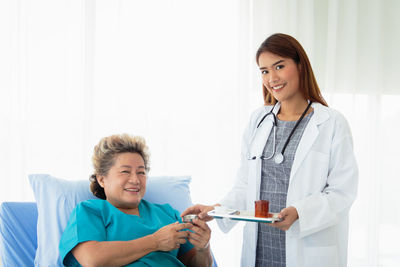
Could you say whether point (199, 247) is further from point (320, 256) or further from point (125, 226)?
point (320, 256)

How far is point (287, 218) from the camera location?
1.52m

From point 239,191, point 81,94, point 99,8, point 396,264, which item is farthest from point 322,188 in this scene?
point 396,264

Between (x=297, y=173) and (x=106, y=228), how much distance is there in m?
0.84

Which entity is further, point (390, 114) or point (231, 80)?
point (390, 114)

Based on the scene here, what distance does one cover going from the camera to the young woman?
5.34ft

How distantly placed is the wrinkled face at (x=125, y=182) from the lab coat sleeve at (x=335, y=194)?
69cm

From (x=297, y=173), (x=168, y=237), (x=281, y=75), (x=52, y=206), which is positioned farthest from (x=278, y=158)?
(x=52, y=206)

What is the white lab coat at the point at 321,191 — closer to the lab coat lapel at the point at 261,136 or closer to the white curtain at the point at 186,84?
the lab coat lapel at the point at 261,136

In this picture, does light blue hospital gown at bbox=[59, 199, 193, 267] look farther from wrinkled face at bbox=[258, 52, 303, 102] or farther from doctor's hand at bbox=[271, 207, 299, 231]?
wrinkled face at bbox=[258, 52, 303, 102]

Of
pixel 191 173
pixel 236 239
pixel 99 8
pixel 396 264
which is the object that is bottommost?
pixel 396 264

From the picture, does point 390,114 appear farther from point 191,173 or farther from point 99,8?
point 99,8

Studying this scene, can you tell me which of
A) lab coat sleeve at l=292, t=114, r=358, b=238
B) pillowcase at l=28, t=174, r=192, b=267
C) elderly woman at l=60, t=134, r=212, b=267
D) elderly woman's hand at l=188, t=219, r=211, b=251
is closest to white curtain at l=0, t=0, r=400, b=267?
pillowcase at l=28, t=174, r=192, b=267

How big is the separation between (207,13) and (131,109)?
0.92 meters

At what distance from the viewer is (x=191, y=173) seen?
2898 millimetres
